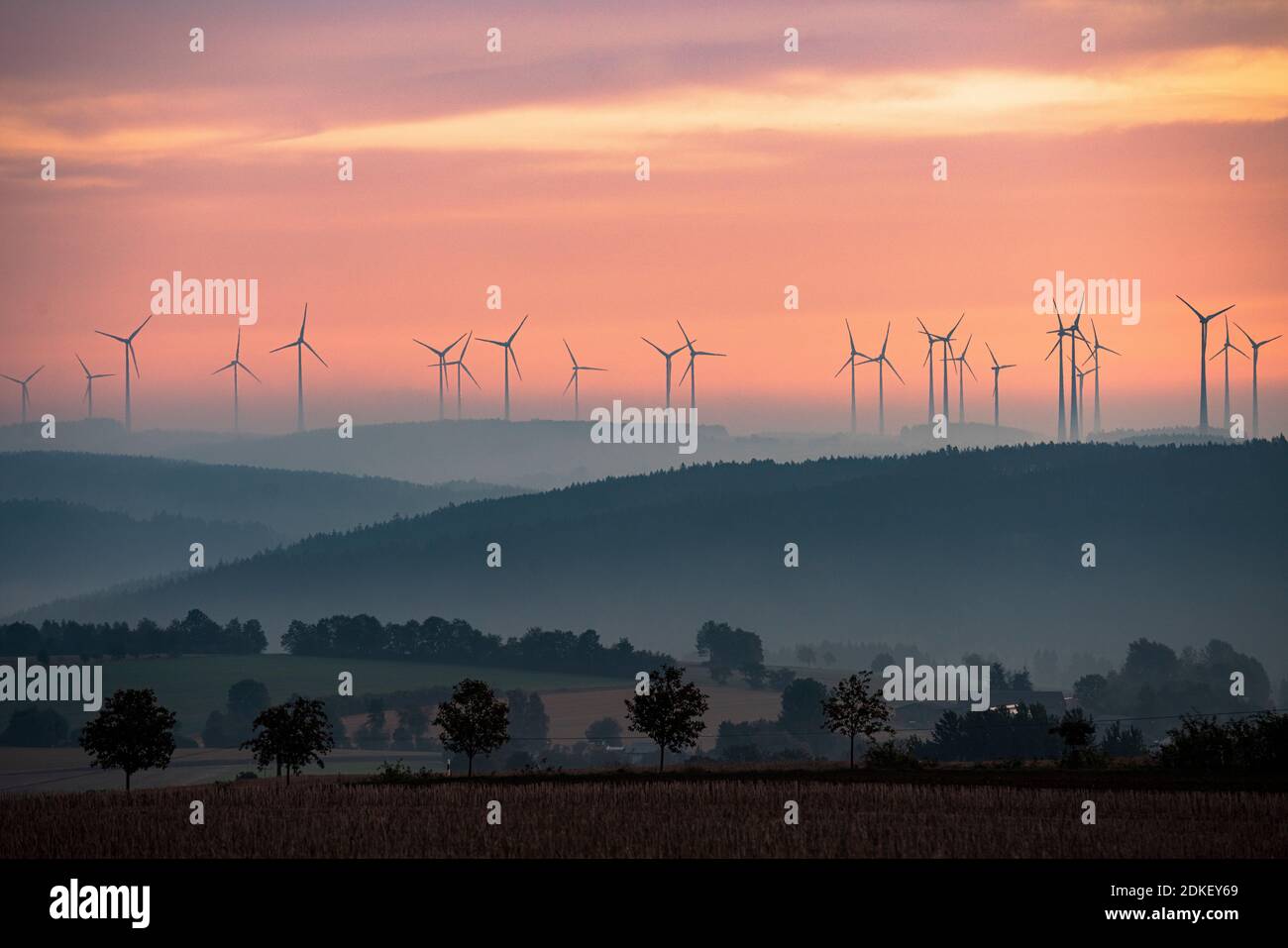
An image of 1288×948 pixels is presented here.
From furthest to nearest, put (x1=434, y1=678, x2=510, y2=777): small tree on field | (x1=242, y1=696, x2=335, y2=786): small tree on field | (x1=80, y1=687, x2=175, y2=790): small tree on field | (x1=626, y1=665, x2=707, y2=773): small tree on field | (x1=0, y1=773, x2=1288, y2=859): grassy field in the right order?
(x1=434, y1=678, x2=510, y2=777): small tree on field < (x1=626, y1=665, x2=707, y2=773): small tree on field < (x1=242, y1=696, x2=335, y2=786): small tree on field < (x1=80, y1=687, x2=175, y2=790): small tree on field < (x1=0, y1=773, x2=1288, y2=859): grassy field

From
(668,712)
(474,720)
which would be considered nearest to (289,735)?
(474,720)

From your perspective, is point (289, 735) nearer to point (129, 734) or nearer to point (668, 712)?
point (129, 734)

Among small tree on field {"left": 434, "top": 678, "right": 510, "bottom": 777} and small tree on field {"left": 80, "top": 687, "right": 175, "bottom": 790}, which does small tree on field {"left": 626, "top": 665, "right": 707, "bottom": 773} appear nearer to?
small tree on field {"left": 434, "top": 678, "right": 510, "bottom": 777}

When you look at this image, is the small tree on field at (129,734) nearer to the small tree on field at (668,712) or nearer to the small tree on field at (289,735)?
the small tree on field at (289,735)

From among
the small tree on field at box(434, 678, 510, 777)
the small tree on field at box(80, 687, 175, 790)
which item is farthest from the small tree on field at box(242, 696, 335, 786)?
the small tree on field at box(434, 678, 510, 777)

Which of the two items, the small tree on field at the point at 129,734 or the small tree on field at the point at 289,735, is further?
the small tree on field at the point at 289,735

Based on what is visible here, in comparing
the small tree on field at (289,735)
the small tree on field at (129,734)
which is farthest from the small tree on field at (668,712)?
the small tree on field at (129,734)
